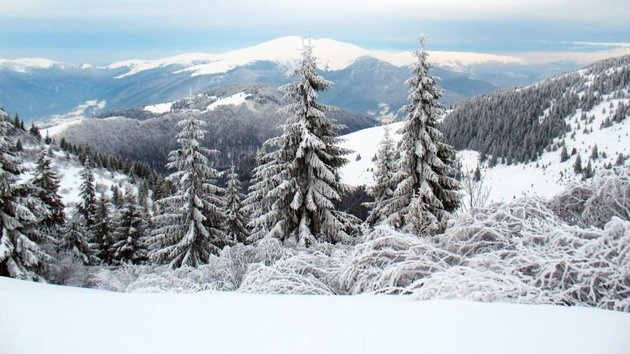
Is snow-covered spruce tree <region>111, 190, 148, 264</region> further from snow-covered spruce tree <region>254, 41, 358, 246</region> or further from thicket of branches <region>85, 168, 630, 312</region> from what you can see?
thicket of branches <region>85, 168, 630, 312</region>

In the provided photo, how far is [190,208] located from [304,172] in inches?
250

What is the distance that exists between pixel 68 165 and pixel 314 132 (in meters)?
82.0

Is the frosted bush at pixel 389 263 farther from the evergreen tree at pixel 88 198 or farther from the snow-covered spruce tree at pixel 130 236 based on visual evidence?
the evergreen tree at pixel 88 198

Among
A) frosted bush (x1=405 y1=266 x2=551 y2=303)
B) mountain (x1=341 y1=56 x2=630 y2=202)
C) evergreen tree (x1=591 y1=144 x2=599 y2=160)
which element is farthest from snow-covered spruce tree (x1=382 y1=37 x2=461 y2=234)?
evergreen tree (x1=591 y1=144 x2=599 y2=160)

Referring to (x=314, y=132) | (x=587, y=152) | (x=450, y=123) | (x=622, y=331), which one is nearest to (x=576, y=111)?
(x=587, y=152)

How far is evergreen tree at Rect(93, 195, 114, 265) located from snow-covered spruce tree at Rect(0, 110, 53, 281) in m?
14.8

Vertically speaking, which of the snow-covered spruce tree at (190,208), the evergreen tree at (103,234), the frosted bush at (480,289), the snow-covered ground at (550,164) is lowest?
the snow-covered ground at (550,164)

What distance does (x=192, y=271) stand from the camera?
6316 mm

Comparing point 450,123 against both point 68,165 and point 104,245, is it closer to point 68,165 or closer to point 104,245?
point 68,165

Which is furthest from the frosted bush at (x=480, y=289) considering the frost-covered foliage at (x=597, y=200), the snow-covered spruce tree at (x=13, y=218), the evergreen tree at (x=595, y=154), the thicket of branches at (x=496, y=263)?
the evergreen tree at (x=595, y=154)

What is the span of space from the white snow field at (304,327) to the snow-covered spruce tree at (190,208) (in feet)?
54.8

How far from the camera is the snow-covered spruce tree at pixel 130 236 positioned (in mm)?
28734

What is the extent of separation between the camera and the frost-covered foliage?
4527 mm

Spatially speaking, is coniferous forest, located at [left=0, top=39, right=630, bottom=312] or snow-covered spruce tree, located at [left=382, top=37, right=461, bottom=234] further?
snow-covered spruce tree, located at [left=382, top=37, right=461, bottom=234]
